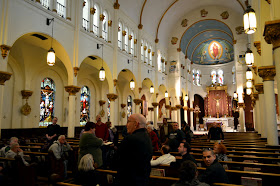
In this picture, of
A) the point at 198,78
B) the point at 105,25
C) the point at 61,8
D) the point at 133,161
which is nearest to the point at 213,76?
the point at 198,78

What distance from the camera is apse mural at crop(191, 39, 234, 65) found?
34062 mm

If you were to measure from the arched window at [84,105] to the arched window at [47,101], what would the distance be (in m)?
3.20

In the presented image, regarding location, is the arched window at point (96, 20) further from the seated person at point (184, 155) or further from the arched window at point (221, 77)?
the arched window at point (221, 77)

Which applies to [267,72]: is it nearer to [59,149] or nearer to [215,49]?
[59,149]

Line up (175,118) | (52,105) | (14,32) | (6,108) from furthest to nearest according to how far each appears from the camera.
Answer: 1. (175,118)
2. (52,105)
3. (6,108)
4. (14,32)

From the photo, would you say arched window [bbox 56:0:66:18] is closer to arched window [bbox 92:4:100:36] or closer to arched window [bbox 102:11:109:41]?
arched window [bbox 92:4:100:36]

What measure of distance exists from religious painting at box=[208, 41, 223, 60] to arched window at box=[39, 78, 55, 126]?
2572cm

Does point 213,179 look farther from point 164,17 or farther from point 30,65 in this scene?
point 164,17

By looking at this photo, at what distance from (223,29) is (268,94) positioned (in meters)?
22.3

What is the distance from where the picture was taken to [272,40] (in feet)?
18.7

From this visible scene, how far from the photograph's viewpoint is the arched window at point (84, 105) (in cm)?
2000

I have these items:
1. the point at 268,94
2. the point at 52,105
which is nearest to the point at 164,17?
the point at 52,105

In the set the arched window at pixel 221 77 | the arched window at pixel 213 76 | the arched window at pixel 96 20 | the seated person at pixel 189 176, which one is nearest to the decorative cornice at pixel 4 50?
the arched window at pixel 96 20

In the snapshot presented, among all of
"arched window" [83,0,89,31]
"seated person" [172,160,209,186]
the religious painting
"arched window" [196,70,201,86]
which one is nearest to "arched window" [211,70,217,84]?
"arched window" [196,70,201,86]
